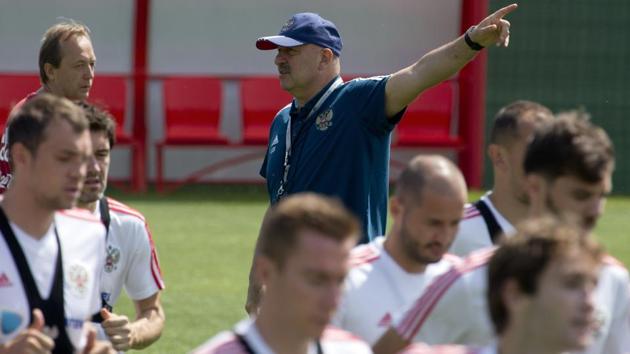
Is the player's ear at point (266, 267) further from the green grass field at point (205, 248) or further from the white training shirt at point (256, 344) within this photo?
the green grass field at point (205, 248)

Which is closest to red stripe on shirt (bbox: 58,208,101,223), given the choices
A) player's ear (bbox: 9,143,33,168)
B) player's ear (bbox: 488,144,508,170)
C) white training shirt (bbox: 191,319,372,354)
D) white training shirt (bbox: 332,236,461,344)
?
player's ear (bbox: 9,143,33,168)

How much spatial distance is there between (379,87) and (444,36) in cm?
1356

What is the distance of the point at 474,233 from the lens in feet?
19.8

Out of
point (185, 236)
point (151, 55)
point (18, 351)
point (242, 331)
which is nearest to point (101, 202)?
point (18, 351)

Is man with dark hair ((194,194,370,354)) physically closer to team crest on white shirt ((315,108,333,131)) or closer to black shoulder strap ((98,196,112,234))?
black shoulder strap ((98,196,112,234))

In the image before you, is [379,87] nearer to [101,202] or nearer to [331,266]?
[101,202]

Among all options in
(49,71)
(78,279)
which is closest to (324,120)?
(49,71)

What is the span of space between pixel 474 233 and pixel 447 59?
1227mm

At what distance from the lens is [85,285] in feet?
17.3

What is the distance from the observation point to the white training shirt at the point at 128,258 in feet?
21.0

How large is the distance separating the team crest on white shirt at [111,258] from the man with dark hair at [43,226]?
1102 millimetres

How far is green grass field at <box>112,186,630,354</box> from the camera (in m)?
10.9

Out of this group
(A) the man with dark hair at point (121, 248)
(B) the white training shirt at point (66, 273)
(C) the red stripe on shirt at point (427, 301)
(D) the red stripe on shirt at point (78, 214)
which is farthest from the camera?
(A) the man with dark hair at point (121, 248)

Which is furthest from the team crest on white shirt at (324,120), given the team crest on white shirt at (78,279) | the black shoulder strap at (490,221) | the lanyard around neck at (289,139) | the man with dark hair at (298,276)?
the man with dark hair at (298,276)
